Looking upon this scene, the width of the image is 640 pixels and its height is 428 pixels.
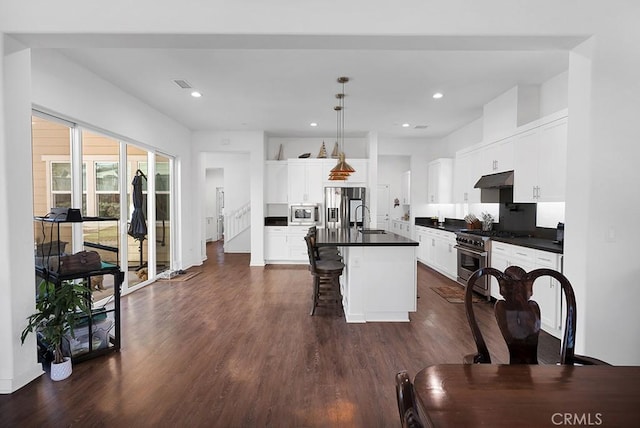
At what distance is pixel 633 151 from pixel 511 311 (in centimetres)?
188

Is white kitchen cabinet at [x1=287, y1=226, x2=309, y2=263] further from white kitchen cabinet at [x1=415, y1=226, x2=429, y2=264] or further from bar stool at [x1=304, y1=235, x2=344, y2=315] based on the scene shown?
bar stool at [x1=304, y1=235, x2=344, y2=315]

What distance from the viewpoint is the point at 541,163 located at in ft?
13.0

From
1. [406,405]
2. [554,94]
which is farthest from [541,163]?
[406,405]

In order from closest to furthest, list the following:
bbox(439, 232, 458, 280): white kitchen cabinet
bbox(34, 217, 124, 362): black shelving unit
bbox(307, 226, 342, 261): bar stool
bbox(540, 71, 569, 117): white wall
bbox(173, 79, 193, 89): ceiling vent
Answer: bbox(34, 217, 124, 362): black shelving unit, bbox(540, 71, 569, 117): white wall, bbox(307, 226, 342, 261): bar stool, bbox(173, 79, 193, 89): ceiling vent, bbox(439, 232, 458, 280): white kitchen cabinet

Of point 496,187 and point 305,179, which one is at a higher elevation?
point 305,179

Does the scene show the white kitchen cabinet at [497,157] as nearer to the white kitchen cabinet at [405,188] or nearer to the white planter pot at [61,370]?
the white kitchen cabinet at [405,188]

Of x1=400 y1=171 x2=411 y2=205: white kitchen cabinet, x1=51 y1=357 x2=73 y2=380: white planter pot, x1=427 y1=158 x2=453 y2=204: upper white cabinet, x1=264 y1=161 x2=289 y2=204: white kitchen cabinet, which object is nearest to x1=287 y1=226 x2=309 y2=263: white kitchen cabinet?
x1=264 y1=161 x2=289 y2=204: white kitchen cabinet

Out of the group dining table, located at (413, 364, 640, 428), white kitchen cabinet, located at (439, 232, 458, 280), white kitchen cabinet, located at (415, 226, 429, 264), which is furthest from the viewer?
white kitchen cabinet, located at (415, 226, 429, 264)

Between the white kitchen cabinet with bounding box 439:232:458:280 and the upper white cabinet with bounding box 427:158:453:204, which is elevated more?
the upper white cabinet with bounding box 427:158:453:204

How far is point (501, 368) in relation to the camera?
3.96ft

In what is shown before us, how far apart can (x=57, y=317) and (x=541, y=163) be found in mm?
5195

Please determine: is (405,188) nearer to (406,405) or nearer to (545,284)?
(545,284)

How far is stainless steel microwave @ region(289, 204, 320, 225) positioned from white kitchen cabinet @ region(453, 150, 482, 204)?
3.06 meters

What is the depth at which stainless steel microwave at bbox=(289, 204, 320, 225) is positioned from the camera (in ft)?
24.7
